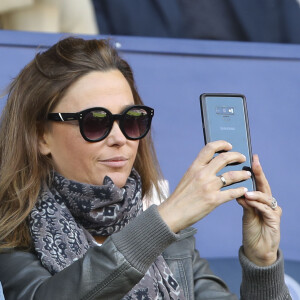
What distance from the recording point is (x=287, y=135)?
3535mm

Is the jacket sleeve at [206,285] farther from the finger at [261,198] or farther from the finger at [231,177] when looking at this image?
the finger at [231,177]

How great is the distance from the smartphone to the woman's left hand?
0.25 ft

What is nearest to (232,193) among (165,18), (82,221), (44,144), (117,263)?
(117,263)

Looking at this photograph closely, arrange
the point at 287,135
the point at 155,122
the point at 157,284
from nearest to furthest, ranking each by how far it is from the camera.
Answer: the point at 157,284 < the point at 155,122 < the point at 287,135

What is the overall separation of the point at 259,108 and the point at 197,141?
355 millimetres

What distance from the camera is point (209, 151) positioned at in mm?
1898

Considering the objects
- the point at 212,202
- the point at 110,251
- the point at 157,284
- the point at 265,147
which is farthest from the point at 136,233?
the point at 265,147

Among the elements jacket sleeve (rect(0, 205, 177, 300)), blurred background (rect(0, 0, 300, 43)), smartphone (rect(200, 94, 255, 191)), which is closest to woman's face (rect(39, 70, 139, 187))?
smartphone (rect(200, 94, 255, 191))

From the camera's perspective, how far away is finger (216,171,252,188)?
73.7 inches

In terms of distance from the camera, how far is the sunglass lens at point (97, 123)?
217cm

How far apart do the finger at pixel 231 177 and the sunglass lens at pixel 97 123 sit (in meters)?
0.44

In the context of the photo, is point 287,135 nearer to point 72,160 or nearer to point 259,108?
point 259,108

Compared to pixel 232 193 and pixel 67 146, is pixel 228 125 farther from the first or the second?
pixel 67 146

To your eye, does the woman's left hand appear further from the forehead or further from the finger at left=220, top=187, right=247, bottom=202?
the forehead
